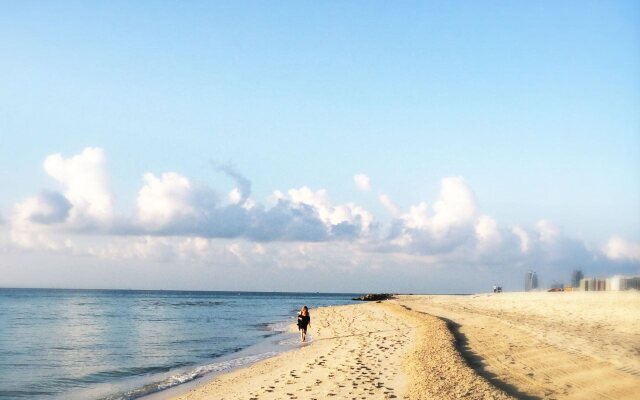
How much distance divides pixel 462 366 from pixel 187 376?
451 inches

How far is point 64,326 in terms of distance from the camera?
4784 cm

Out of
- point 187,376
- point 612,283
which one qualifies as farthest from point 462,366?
point 612,283

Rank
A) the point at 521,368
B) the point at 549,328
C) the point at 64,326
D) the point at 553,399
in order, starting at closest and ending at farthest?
1. the point at 553,399
2. the point at 521,368
3. the point at 549,328
4. the point at 64,326

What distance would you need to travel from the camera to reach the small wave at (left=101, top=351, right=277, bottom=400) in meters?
18.5

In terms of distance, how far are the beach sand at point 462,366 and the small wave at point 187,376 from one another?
66.2 inches

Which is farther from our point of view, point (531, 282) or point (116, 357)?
point (531, 282)

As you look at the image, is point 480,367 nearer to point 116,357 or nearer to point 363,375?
point 363,375

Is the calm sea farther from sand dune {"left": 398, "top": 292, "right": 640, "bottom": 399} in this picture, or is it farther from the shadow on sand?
sand dune {"left": 398, "top": 292, "right": 640, "bottom": 399}

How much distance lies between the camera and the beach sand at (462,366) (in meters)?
14.6

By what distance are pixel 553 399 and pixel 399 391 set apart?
4.04 meters

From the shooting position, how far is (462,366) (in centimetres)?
1741

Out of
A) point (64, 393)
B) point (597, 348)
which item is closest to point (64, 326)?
point (64, 393)

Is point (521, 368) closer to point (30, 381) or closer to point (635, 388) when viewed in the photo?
point (635, 388)

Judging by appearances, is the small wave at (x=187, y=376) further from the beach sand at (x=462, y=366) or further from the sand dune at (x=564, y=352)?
the sand dune at (x=564, y=352)
